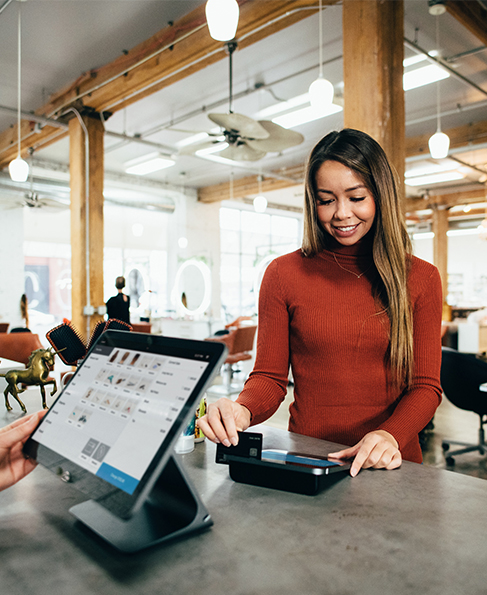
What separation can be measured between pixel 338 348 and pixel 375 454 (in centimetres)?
37

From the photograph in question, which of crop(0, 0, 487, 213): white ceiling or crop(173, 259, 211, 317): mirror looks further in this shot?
crop(173, 259, 211, 317): mirror

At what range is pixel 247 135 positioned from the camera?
13.7 ft

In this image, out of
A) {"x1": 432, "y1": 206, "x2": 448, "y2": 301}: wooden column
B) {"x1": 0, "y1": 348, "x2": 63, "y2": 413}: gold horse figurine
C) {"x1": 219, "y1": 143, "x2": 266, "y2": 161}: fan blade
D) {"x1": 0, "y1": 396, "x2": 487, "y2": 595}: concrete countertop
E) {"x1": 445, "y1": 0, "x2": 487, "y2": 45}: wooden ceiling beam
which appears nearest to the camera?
{"x1": 0, "y1": 396, "x2": 487, "y2": 595}: concrete countertop

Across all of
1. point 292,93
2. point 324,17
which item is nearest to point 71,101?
point 292,93

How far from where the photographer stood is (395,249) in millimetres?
1255

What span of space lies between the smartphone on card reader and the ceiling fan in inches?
129

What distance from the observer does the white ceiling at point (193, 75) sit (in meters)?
4.28

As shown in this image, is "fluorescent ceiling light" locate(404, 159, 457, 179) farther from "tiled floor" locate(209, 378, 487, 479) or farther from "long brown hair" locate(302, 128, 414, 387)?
"long brown hair" locate(302, 128, 414, 387)

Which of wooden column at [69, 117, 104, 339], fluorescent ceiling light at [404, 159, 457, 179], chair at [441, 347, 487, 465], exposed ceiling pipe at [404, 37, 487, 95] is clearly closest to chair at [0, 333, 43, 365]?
wooden column at [69, 117, 104, 339]

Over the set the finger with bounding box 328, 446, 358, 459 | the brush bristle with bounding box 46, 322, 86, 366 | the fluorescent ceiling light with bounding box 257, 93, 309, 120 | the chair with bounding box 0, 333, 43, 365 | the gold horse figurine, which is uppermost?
the fluorescent ceiling light with bounding box 257, 93, 309, 120

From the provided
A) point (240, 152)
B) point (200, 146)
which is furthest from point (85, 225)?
point (240, 152)

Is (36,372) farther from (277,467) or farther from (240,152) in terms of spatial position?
(240,152)

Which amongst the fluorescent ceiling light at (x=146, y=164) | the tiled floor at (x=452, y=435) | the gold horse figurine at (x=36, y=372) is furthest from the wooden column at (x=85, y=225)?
the gold horse figurine at (x=36, y=372)

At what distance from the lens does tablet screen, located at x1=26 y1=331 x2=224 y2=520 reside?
617 mm
